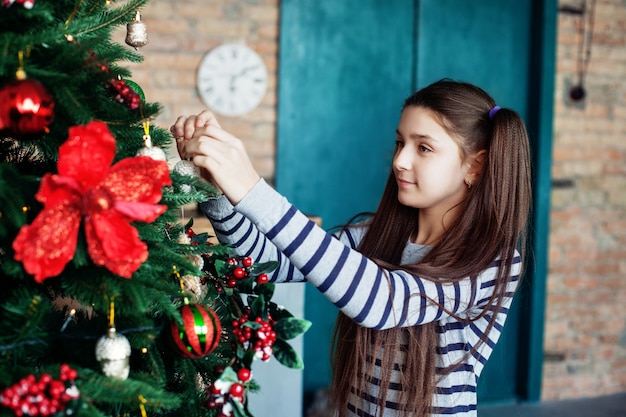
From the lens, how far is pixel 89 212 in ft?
2.36

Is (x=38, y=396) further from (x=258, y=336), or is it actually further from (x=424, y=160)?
(x=424, y=160)

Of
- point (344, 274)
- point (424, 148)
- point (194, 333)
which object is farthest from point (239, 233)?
point (194, 333)

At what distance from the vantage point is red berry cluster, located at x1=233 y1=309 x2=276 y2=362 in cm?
83

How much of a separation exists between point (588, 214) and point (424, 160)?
8.67 feet

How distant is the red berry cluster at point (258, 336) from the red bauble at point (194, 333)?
1.6 inches

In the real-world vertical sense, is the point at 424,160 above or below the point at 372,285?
above

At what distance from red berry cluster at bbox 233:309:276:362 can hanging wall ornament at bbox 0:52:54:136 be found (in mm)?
324

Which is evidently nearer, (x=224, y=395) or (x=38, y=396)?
(x=38, y=396)

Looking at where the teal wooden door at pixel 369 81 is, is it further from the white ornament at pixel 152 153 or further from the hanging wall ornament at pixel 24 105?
the hanging wall ornament at pixel 24 105

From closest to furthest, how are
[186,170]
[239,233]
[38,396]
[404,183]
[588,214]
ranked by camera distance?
[38,396] → [186,170] → [239,233] → [404,183] → [588,214]

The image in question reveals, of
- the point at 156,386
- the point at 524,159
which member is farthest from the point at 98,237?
the point at 524,159

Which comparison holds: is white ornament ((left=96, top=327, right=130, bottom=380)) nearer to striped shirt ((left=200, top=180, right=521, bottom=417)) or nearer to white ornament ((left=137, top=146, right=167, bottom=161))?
white ornament ((left=137, top=146, right=167, bottom=161))

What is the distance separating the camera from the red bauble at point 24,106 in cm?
69

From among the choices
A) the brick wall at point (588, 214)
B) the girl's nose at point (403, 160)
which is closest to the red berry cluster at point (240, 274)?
the girl's nose at point (403, 160)
